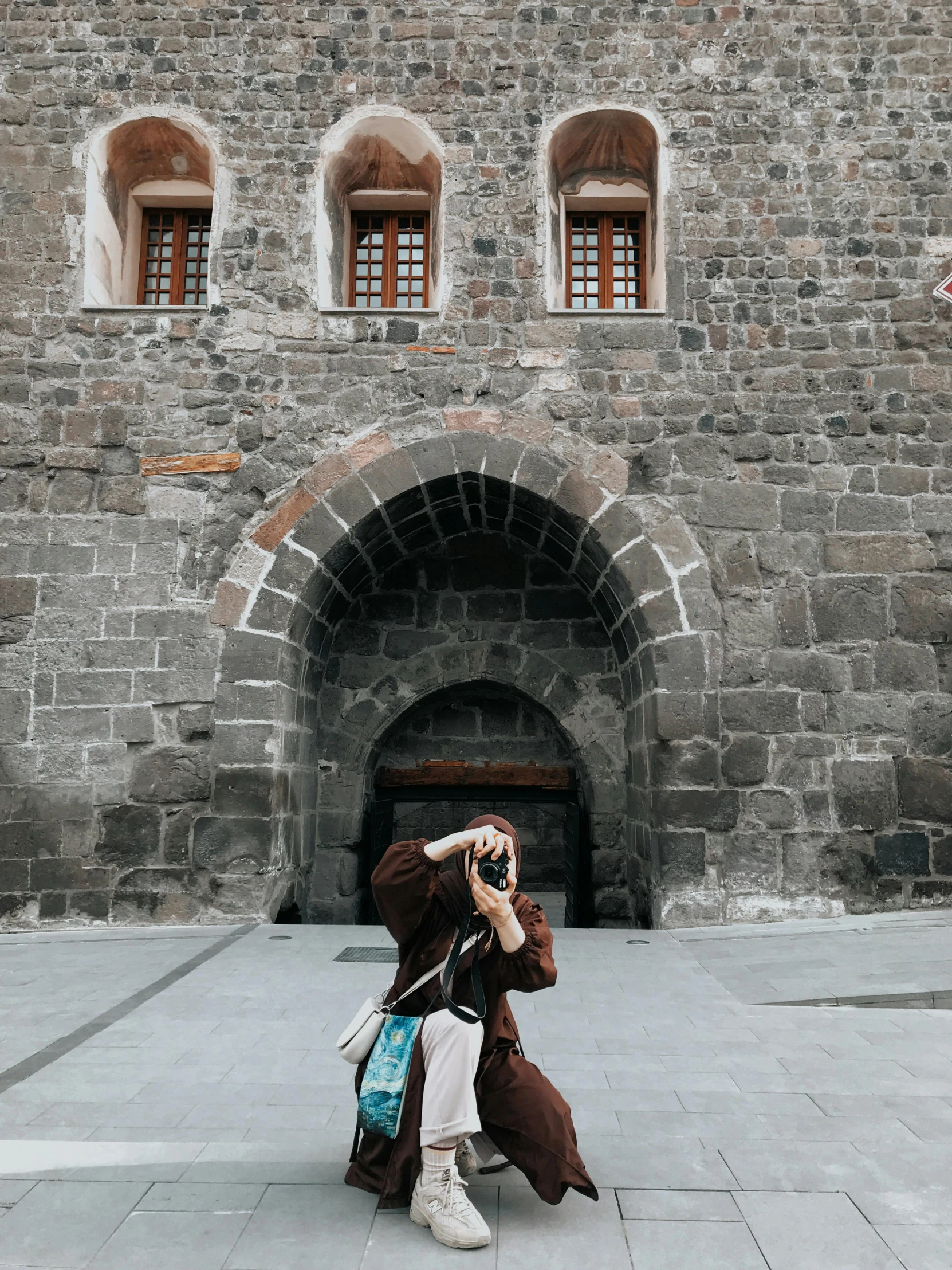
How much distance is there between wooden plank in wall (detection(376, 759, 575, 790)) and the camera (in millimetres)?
7457

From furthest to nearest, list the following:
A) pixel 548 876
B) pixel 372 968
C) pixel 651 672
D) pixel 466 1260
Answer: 1. pixel 548 876
2. pixel 651 672
3. pixel 372 968
4. pixel 466 1260

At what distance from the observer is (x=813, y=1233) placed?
2.03 metres

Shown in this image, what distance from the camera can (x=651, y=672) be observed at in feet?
19.5

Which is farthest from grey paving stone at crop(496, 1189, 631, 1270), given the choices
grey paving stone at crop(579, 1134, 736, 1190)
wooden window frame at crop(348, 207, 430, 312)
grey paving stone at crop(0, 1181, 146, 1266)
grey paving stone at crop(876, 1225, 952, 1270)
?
wooden window frame at crop(348, 207, 430, 312)

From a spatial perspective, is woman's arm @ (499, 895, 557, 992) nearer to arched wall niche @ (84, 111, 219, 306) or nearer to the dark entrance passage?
the dark entrance passage

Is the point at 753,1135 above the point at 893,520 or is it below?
below

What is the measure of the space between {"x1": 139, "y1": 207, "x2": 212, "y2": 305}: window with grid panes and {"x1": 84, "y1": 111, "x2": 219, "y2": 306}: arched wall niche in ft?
0.19

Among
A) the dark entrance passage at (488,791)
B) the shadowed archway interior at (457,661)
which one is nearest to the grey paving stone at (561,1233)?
the shadowed archway interior at (457,661)

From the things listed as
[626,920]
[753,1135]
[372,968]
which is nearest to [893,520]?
[626,920]

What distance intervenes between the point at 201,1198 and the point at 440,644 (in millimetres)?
5063

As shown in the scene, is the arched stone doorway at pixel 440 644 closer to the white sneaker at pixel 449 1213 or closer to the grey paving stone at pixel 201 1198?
the grey paving stone at pixel 201 1198

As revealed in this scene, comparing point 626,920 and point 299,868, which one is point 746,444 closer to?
point 626,920

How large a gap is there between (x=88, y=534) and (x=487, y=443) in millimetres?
2454

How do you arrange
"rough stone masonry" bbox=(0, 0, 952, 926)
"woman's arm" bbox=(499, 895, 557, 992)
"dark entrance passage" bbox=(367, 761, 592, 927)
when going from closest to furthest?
"woman's arm" bbox=(499, 895, 557, 992) < "rough stone masonry" bbox=(0, 0, 952, 926) < "dark entrance passage" bbox=(367, 761, 592, 927)
